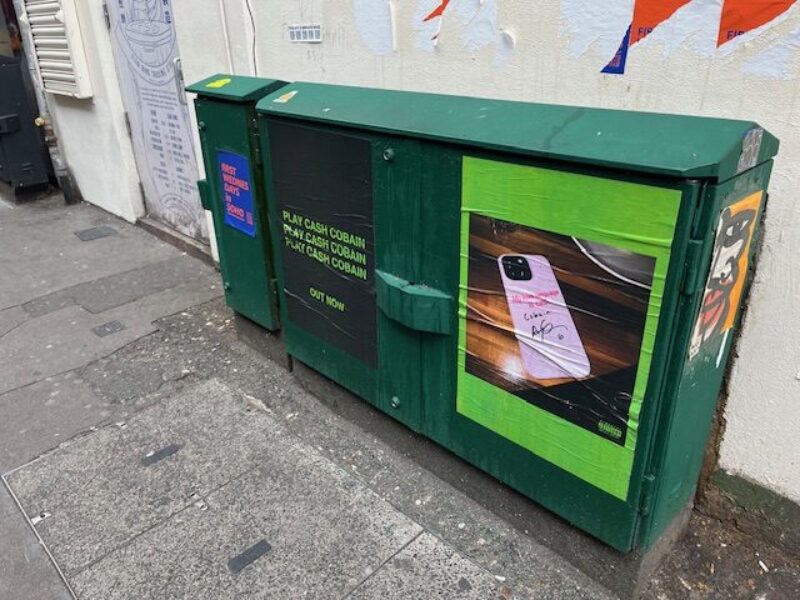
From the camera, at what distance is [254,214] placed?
10.9ft

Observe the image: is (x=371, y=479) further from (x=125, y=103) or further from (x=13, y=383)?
(x=125, y=103)

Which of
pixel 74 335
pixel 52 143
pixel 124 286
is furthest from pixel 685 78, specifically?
pixel 52 143

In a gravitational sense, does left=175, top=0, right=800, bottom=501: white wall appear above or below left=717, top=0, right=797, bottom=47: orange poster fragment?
below

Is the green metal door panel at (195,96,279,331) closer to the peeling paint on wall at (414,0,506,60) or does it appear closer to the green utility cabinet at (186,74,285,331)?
the green utility cabinet at (186,74,285,331)

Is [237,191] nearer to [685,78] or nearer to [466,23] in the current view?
[466,23]

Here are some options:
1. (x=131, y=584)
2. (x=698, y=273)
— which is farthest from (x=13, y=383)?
(x=698, y=273)

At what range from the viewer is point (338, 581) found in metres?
2.37

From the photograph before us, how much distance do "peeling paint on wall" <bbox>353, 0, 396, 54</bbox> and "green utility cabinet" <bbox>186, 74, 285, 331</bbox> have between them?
1.67 ft

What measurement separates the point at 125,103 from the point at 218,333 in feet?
10.5

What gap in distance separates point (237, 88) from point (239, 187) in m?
0.51

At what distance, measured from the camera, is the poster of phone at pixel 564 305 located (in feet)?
5.76

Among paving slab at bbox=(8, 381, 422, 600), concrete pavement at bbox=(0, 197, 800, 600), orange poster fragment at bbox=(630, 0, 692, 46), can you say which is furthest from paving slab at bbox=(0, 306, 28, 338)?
orange poster fragment at bbox=(630, 0, 692, 46)

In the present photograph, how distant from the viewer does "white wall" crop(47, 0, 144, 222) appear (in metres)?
5.97

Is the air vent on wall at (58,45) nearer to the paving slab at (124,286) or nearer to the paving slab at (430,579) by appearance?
the paving slab at (124,286)
